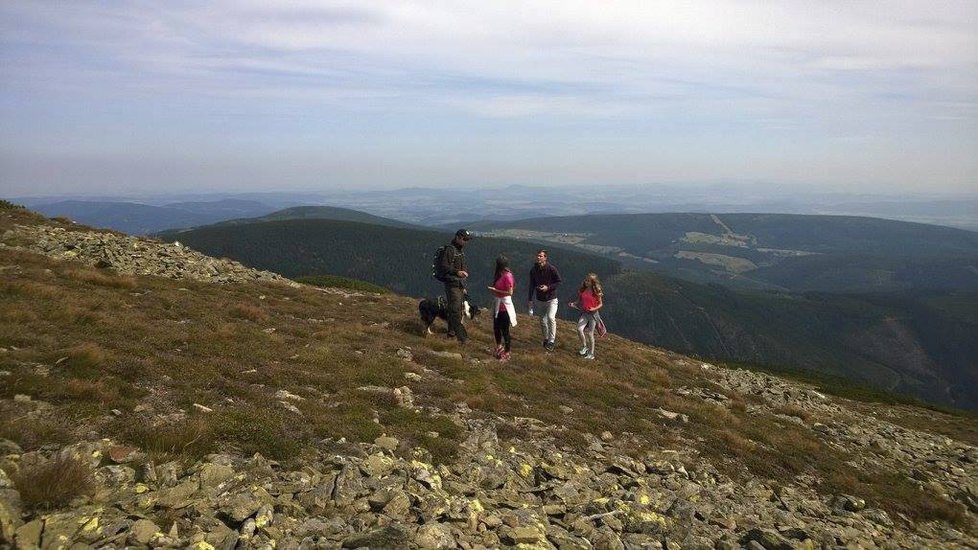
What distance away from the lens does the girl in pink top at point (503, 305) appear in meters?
17.3

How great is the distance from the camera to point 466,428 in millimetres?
10992

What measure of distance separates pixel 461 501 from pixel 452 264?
10.2 metres

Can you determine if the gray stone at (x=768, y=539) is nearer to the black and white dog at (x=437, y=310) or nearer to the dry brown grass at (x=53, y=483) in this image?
the dry brown grass at (x=53, y=483)

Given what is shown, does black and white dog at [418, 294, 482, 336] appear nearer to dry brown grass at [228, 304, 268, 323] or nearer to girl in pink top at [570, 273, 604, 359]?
girl in pink top at [570, 273, 604, 359]

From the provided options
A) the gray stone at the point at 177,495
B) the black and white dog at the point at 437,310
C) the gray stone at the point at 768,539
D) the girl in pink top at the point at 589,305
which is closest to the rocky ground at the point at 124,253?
the black and white dog at the point at 437,310

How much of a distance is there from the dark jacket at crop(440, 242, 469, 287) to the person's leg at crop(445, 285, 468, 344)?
0.45 metres

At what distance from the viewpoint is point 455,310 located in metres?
A: 18.3

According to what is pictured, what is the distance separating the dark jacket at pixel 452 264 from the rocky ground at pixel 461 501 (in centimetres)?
353

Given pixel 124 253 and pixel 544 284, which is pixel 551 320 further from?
pixel 124 253

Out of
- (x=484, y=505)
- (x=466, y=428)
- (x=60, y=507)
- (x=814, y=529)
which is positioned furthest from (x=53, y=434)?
(x=814, y=529)

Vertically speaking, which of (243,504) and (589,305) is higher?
(589,305)

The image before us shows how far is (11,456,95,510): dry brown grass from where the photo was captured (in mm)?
5332

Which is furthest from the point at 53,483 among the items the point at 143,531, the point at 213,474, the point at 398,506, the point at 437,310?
the point at 437,310

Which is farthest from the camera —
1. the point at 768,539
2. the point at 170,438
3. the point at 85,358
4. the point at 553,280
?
the point at 553,280
